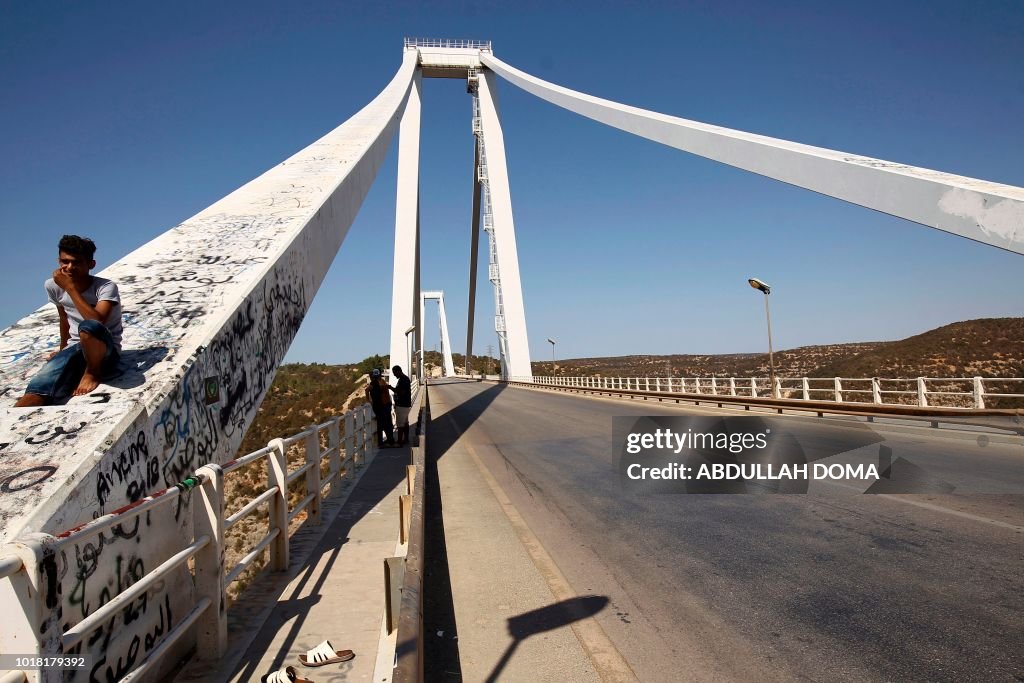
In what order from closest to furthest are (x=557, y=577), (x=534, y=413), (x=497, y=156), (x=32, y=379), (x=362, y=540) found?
(x=32, y=379) → (x=557, y=577) → (x=362, y=540) → (x=534, y=413) → (x=497, y=156)

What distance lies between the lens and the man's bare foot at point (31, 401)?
424 cm

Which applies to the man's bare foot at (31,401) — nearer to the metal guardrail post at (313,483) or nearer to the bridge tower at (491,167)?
the metal guardrail post at (313,483)

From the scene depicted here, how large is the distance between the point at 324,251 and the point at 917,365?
49029mm

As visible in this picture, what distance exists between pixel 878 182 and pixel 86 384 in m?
7.82

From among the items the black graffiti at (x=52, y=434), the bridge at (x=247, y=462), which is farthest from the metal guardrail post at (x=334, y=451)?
the black graffiti at (x=52, y=434)

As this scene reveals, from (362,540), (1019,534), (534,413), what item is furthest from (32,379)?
(534,413)

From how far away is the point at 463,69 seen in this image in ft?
160

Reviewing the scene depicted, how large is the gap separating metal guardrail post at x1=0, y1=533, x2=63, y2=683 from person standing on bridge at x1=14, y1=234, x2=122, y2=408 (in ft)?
7.62

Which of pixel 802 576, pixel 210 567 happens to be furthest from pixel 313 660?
pixel 802 576

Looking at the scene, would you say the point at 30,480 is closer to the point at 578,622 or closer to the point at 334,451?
the point at 578,622

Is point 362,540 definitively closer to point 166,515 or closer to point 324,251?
point 166,515

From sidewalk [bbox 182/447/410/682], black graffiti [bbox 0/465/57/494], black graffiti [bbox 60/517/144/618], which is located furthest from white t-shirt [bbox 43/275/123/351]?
sidewalk [bbox 182/447/410/682]

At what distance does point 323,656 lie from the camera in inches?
144

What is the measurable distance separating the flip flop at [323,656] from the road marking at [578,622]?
1347 millimetres
